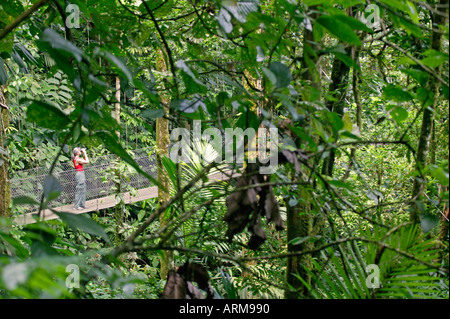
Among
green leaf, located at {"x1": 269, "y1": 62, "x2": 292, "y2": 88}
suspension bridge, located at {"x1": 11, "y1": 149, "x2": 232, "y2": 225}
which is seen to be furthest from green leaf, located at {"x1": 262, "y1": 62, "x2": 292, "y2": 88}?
suspension bridge, located at {"x1": 11, "y1": 149, "x2": 232, "y2": 225}

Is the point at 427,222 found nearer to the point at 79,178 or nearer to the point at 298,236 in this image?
the point at 298,236

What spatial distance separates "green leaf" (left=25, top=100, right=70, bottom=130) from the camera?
1.86 feet

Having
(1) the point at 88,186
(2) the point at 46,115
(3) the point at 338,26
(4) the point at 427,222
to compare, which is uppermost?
(3) the point at 338,26

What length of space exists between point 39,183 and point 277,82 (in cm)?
467

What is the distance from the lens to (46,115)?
0.59m

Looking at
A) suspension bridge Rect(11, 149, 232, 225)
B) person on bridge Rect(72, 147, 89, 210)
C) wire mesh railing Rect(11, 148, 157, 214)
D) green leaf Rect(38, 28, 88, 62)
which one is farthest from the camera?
person on bridge Rect(72, 147, 89, 210)

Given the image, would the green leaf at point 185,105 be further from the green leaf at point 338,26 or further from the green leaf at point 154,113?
the green leaf at point 338,26

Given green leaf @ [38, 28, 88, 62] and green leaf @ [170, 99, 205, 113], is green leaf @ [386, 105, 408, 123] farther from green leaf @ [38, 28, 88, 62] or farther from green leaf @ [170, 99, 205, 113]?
green leaf @ [38, 28, 88, 62]

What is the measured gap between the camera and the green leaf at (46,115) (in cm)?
57

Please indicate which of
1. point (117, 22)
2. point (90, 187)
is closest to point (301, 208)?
point (117, 22)

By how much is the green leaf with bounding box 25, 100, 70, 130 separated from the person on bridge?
4.34 m

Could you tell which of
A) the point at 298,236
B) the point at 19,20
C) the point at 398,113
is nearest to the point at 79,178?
the point at 298,236

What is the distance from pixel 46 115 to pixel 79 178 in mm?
4520
